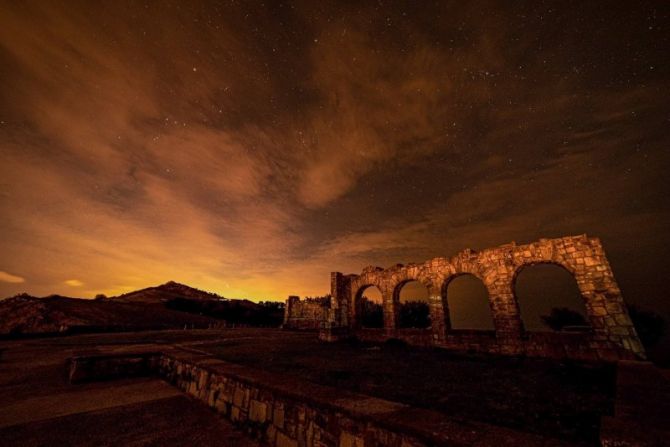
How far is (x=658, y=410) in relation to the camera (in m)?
2.37

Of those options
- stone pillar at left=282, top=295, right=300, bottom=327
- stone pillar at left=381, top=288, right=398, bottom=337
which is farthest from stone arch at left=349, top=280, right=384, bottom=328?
stone pillar at left=282, top=295, right=300, bottom=327

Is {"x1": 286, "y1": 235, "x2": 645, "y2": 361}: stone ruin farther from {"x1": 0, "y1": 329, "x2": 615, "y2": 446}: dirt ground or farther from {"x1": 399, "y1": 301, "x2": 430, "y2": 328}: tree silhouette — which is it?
{"x1": 399, "y1": 301, "x2": 430, "y2": 328}: tree silhouette

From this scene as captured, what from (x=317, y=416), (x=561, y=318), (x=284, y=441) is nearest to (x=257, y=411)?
(x=284, y=441)

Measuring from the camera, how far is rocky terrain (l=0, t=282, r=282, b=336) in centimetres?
1736

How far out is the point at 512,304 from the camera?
29.6 ft

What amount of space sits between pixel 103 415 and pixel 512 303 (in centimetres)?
1097

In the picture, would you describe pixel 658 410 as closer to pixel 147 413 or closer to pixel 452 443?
pixel 452 443

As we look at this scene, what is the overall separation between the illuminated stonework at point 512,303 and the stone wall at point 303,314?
6920mm

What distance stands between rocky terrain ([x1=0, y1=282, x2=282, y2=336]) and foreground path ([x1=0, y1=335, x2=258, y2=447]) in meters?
11.9

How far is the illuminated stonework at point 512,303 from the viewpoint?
7352mm

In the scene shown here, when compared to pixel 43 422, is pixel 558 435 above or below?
above

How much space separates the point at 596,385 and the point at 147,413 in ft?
24.8

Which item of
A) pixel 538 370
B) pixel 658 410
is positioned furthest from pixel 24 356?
pixel 538 370

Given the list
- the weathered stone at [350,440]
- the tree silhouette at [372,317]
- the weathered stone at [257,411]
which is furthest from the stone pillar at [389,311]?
the tree silhouette at [372,317]
